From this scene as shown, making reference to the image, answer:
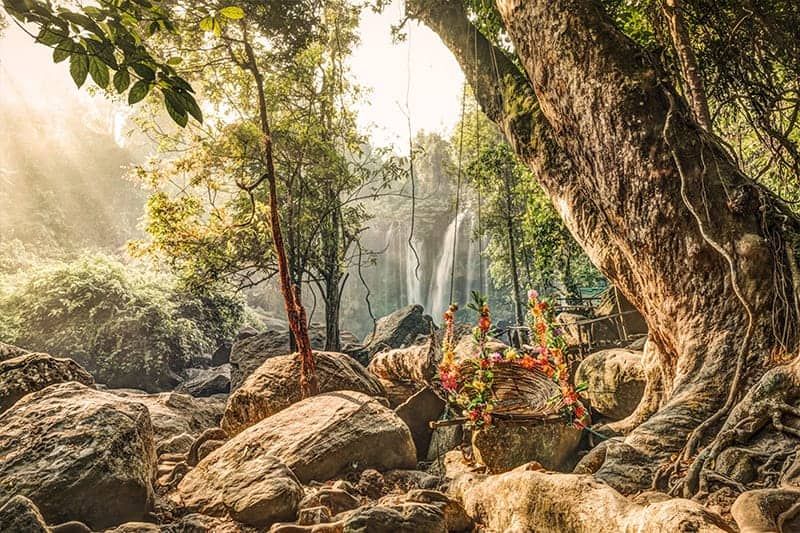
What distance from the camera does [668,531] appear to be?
6.14ft

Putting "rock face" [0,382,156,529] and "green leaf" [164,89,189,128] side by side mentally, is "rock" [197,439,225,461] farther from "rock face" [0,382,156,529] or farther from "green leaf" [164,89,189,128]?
"green leaf" [164,89,189,128]

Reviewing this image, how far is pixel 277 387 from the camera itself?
6.07m

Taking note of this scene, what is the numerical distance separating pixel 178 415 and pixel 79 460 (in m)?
4.83

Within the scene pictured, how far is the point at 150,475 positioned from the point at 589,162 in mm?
5041

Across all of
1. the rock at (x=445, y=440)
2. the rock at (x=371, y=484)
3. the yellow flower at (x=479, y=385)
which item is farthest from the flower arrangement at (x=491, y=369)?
the rock at (x=445, y=440)

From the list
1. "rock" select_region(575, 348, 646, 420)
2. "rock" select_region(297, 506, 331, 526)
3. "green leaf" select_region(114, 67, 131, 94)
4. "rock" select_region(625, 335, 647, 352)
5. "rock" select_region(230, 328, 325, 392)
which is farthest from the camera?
"rock" select_region(230, 328, 325, 392)

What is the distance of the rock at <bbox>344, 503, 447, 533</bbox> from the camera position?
2.62 metres

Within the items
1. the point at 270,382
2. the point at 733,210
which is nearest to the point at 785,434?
the point at 733,210

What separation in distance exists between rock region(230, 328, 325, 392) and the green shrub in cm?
407

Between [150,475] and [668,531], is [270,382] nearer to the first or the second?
[150,475]

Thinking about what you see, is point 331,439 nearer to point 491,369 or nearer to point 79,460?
point 491,369

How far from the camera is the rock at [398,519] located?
8.61 feet

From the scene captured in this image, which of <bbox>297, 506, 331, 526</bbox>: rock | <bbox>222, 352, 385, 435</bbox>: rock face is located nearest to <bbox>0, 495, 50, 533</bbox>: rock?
<bbox>297, 506, 331, 526</bbox>: rock

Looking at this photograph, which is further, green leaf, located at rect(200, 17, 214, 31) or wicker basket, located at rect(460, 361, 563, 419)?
wicker basket, located at rect(460, 361, 563, 419)
